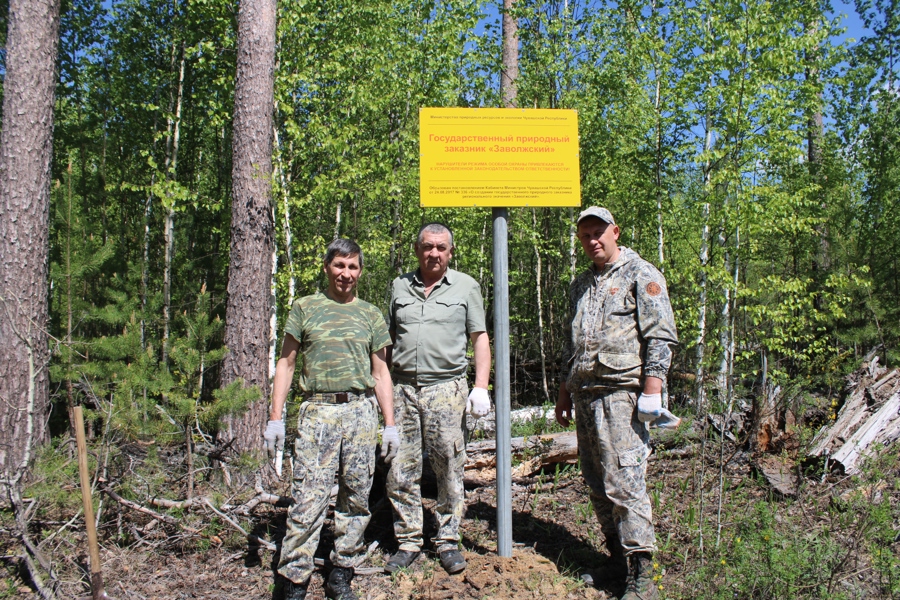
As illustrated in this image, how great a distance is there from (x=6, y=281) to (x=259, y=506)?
11.2ft

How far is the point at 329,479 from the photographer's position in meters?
3.26


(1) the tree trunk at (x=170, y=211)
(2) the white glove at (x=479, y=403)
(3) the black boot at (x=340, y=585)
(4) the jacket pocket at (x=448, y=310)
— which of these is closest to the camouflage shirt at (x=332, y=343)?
(4) the jacket pocket at (x=448, y=310)

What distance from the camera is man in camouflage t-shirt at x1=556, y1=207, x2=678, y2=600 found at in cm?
316

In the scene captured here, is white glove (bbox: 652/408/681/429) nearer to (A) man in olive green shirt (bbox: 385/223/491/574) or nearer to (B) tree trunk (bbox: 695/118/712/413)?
(A) man in olive green shirt (bbox: 385/223/491/574)

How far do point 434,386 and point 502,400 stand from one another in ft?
1.32

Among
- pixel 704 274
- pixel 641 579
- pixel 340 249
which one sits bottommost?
pixel 641 579

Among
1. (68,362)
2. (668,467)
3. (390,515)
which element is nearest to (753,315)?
(668,467)

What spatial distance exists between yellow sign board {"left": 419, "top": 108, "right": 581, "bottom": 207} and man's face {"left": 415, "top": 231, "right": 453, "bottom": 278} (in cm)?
20

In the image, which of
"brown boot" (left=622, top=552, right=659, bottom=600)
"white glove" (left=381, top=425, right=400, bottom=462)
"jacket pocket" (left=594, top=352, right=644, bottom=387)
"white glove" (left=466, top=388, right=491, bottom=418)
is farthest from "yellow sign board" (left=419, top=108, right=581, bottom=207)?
"brown boot" (left=622, top=552, right=659, bottom=600)

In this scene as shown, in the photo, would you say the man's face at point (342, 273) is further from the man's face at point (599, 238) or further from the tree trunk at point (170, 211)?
the tree trunk at point (170, 211)

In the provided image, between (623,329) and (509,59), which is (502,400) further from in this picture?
(509,59)

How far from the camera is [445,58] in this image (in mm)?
9539

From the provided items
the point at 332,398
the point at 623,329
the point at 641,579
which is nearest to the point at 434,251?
the point at 332,398

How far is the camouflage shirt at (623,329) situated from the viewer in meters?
3.19
